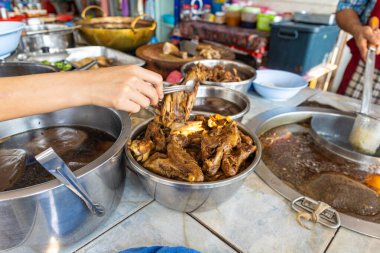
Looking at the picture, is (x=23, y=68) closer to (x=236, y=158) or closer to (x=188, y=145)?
(x=188, y=145)

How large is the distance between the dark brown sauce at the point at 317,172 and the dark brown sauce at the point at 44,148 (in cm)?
83

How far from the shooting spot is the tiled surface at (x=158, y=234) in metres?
0.81

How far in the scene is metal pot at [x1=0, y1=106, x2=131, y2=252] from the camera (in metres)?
0.62

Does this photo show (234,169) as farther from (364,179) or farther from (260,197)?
(364,179)

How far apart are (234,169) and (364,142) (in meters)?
1.00

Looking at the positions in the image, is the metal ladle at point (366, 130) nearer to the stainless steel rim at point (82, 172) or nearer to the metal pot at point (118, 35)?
the stainless steel rim at point (82, 172)

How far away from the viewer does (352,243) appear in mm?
857

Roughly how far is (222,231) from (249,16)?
2701mm

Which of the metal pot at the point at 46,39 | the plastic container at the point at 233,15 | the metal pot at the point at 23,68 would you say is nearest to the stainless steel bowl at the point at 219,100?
the metal pot at the point at 23,68

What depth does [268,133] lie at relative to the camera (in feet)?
5.25

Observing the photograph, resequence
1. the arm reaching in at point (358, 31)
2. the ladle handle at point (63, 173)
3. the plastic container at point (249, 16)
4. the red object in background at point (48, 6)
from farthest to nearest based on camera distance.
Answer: the red object in background at point (48, 6) < the plastic container at point (249, 16) < the arm reaching in at point (358, 31) < the ladle handle at point (63, 173)

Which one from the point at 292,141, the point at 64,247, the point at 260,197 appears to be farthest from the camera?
the point at 292,141

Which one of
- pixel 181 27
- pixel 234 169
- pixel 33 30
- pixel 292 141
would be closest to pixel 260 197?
pixel 234 169

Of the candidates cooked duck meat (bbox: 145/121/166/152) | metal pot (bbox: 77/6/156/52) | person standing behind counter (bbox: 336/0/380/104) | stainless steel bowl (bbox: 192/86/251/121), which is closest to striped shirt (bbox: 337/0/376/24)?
person standing behind counter (bbox: 336/0/380/104)
